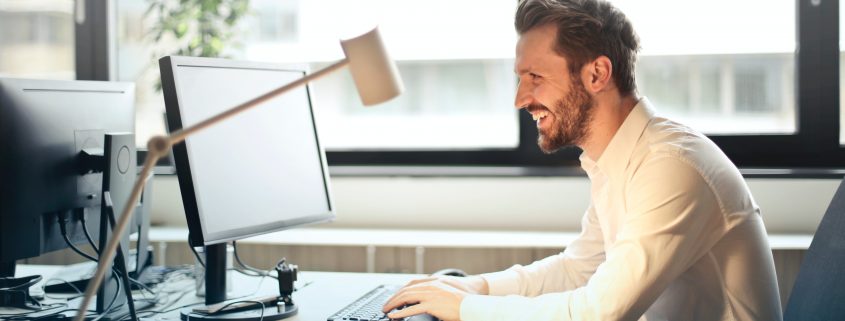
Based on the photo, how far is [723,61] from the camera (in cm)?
302

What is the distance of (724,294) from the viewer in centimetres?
147

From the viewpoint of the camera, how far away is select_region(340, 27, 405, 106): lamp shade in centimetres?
120

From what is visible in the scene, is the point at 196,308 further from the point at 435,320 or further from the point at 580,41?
the point at 580,41

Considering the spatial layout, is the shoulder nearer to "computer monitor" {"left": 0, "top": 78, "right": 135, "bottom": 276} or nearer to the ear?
the ear

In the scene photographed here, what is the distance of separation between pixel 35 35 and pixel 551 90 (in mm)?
2554

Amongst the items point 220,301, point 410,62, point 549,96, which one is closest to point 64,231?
point 220,301

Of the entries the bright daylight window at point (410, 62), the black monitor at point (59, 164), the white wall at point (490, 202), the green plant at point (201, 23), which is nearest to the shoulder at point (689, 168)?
the black monitor at point (59, 164)

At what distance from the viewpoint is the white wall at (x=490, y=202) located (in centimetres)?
283

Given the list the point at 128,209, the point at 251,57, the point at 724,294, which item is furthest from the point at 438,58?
the point at 128,209

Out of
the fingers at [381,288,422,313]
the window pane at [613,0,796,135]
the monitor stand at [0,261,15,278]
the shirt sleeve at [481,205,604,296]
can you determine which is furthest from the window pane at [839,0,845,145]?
the monitor stand at [0,261,15,278]

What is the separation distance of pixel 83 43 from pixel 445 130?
1.51 metres

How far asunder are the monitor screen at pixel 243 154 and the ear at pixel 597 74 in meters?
0.62

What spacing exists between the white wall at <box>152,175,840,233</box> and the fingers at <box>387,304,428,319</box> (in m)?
1.49

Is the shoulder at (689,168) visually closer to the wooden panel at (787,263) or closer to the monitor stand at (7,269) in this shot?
the wooden panel at (787,263)
